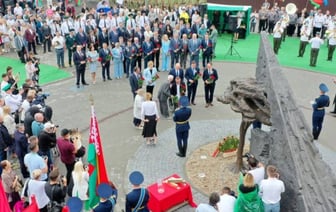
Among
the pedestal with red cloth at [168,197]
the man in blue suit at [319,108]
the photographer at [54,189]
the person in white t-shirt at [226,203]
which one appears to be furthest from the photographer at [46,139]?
the man in blue suit at [319,108]

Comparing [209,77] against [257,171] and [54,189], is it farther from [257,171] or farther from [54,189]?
[54,189]

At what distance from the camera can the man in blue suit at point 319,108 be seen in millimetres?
12195

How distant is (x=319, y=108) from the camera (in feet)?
40.4

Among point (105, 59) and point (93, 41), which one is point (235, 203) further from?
point (93, 41)

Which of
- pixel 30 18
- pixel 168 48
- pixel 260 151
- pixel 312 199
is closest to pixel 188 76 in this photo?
pixel 168 48

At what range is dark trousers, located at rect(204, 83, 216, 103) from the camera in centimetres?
1488

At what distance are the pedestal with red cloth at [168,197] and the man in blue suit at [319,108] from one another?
5180 millimetres

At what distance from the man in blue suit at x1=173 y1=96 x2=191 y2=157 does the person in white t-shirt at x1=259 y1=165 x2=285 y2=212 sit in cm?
364

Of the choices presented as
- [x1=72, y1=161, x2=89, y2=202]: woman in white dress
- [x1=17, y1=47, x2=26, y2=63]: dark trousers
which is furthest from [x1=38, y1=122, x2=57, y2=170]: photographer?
[x1=17, y1=47, x2=26, y2=63]: dark trousers

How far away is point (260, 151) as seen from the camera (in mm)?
9727

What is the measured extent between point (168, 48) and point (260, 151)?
384 inches

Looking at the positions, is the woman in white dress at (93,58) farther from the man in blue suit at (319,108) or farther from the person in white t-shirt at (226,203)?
the person in white t-shirt at (226,203)

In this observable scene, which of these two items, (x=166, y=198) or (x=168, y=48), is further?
(x=168, y=48)

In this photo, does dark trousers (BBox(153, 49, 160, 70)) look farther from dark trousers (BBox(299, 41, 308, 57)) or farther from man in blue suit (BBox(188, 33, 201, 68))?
dark trousers (BBox(299, 41, 308, 57))
